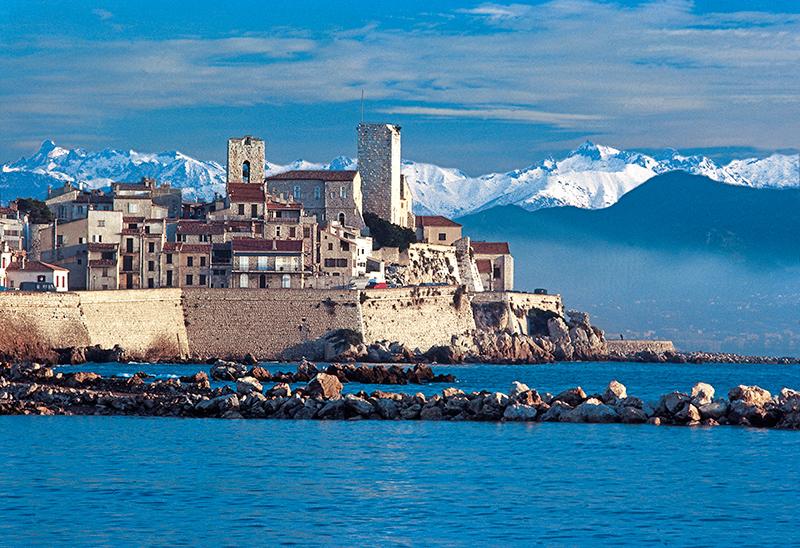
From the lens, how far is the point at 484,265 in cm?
9381

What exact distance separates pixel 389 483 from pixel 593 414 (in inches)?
415

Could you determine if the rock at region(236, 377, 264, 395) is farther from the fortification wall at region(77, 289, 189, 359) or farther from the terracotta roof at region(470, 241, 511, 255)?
the terracotta roof at region(470, 241, 511, 255)

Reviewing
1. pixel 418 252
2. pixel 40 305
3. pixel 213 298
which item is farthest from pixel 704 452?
pixel 418 252

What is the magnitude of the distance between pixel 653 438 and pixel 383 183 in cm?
5761

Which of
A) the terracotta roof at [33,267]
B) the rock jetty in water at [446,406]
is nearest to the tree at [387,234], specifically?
the terracotta roof at [33,267]

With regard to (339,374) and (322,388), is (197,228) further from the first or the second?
(322,388)

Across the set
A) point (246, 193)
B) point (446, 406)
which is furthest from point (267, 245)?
point (446, 406)

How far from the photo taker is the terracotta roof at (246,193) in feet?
268

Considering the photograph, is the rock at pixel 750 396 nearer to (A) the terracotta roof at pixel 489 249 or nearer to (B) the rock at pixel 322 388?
(B) the rock at pixel 322 388

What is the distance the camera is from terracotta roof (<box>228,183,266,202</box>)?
268 feet

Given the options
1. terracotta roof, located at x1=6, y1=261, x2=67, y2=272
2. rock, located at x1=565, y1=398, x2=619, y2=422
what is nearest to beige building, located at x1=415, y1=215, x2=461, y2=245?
terracotta roof, located at x1=6, y1=261, x2=67, y2=272

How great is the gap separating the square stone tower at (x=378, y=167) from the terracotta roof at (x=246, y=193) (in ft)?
30.6

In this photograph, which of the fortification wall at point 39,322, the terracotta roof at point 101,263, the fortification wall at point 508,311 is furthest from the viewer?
the fortification wall at point 508,311

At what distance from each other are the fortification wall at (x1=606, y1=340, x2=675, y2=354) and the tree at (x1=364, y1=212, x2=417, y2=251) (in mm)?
11963
